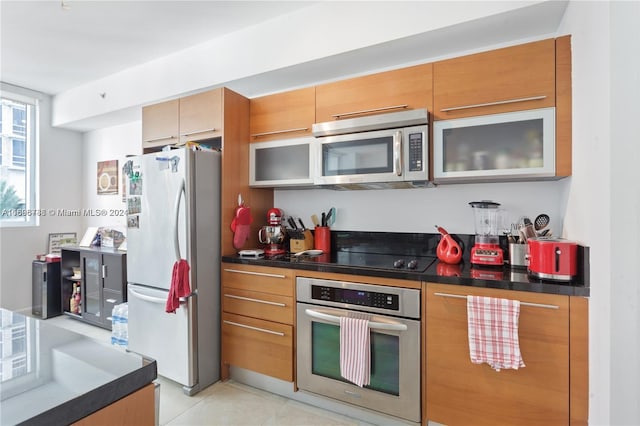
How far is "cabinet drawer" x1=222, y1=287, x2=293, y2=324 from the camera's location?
6.66 feet

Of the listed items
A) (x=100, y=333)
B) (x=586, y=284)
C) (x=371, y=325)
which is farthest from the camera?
(x=100, y=333)

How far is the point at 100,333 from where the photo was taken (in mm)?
3268

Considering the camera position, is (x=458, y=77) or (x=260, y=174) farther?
(x=260, y=174)

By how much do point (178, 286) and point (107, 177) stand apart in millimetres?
2779

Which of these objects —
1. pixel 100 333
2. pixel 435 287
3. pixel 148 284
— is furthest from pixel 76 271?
pixel 435 287

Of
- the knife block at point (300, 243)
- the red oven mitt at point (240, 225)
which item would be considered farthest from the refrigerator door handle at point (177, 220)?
the knife block at point (300, 243)

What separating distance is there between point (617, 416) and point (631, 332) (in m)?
0.32

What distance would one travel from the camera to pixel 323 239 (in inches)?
99.3

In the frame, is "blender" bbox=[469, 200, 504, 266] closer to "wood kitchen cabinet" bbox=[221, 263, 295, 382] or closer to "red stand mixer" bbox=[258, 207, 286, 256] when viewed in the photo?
"wood kitchen cabinet" bbox=[221, 263, 295, 382]

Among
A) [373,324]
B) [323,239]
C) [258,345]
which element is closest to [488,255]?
[373,324]

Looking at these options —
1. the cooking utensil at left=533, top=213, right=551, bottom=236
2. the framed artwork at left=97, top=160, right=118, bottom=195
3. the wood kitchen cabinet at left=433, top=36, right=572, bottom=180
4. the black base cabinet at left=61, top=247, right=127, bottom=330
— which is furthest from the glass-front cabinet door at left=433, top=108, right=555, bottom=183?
the framed artwork at left=97, top=160, right=118, bottom=195

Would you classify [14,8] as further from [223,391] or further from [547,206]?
[547,206]

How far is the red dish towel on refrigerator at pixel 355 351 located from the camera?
1742 millimetres

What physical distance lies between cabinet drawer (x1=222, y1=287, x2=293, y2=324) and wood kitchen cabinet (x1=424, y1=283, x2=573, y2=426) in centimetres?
87
